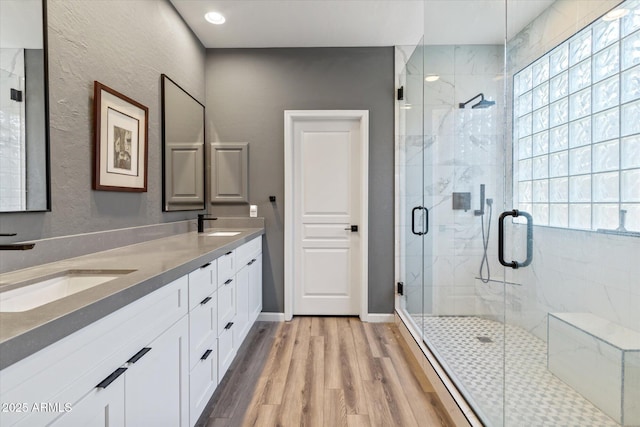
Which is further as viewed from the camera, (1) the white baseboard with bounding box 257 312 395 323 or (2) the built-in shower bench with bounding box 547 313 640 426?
(1) the white baseboard with bounding box 257 312 395 323

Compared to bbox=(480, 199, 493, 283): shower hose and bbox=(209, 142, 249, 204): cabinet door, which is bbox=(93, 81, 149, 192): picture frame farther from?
bbox=(480, 199, 493, 283): shower hose

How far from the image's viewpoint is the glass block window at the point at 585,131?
113cm

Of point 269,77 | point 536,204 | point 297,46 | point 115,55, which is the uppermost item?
point 297,46

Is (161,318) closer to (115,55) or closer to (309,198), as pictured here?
(115,55)

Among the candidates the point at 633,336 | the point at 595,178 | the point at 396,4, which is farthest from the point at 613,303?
the point at 396,4

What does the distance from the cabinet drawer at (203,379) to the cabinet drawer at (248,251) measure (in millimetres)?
663

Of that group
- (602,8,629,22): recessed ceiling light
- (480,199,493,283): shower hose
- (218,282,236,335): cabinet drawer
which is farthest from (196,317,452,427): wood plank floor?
(602,8,629,22): recessed ceiling light

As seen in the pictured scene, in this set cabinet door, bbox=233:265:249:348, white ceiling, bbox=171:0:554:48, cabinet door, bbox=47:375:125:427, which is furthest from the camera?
cabinet door, bbox=233:265:249:348

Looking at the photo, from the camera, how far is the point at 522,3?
1.54m

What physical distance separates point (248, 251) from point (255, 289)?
1.55 ft

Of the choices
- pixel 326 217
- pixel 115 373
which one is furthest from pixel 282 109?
pixel 115 373

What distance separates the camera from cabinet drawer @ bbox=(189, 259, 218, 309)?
147 centimetres

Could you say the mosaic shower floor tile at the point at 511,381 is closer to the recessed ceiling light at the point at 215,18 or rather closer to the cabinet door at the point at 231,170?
the cabinet door at the point at 231,170

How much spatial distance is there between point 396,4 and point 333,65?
819 mm
